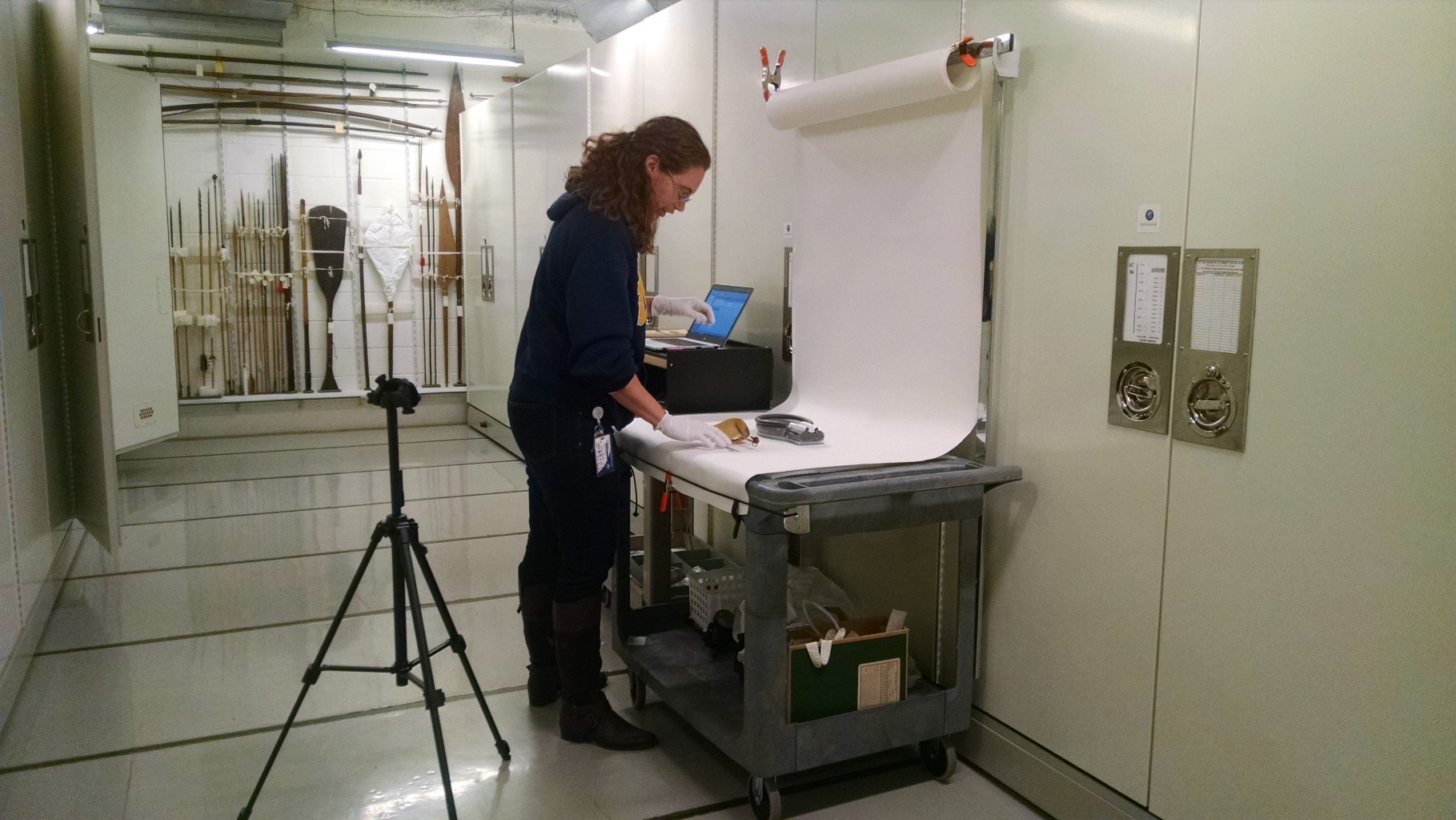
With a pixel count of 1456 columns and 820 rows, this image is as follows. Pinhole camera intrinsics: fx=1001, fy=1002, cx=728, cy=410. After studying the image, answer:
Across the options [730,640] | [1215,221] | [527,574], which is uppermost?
[1215,221]

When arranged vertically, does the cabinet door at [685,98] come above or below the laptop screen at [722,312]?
above

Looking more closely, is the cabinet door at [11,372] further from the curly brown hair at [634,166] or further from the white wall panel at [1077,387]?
the white wall panel at [1077,387]

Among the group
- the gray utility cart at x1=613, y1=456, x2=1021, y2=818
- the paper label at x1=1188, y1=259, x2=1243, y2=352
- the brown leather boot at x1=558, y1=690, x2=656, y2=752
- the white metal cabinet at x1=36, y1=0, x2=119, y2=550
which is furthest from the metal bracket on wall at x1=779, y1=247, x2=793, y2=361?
the white metal cabinet at x1=36, y1=0, x2=119, y2=550

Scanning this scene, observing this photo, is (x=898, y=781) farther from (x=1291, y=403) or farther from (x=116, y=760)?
(x=116, y=760)

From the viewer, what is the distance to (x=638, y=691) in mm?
2885

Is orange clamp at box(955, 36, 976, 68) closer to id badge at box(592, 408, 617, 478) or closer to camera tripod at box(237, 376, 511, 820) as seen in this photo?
id badge at box(592, 408, 617, 478)

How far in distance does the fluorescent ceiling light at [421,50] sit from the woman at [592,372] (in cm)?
414

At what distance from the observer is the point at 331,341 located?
7.24 m

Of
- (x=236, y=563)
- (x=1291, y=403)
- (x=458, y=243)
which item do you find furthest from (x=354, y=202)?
(x=1291, y=403)

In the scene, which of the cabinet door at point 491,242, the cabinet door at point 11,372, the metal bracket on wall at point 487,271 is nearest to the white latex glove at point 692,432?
the cabinet door at point 11,372

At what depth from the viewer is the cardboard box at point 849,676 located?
2.25 m

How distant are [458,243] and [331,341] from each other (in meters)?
1.18

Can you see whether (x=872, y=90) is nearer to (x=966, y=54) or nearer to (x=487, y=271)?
(x=966, y=54)

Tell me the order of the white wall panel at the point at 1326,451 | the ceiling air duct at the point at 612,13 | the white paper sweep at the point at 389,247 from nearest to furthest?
the white wall panel at the point at 1326,451, the ceiling air duct at the point at 612,13, the white paper sweep at the point at 389,247
